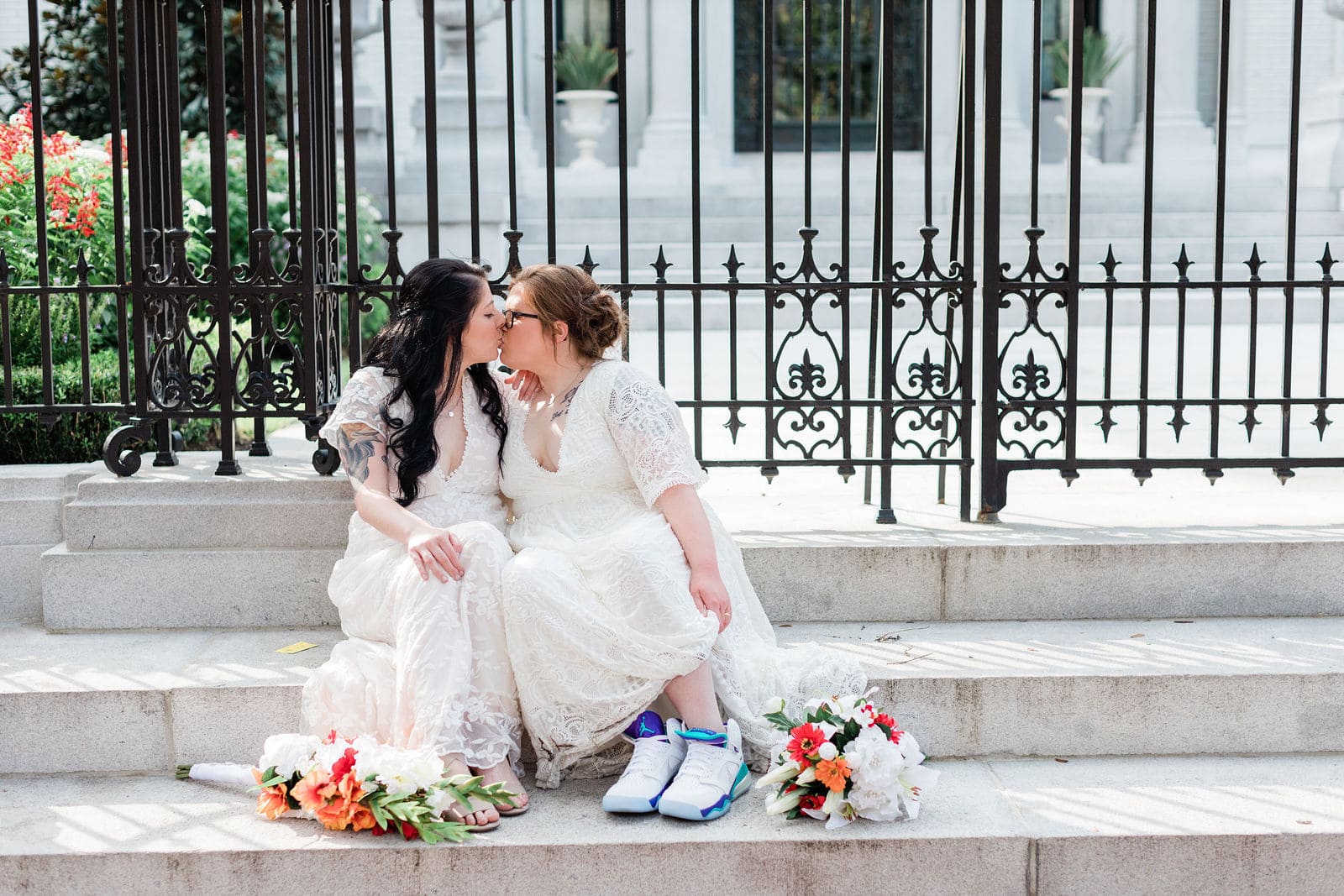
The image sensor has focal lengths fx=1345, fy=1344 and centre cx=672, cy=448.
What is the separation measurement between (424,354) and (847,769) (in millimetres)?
1628

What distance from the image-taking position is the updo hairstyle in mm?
3793

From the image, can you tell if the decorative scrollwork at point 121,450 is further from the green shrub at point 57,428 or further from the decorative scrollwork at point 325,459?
the green shrub at point 57,428

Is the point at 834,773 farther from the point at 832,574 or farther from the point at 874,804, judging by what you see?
the point at 832,574

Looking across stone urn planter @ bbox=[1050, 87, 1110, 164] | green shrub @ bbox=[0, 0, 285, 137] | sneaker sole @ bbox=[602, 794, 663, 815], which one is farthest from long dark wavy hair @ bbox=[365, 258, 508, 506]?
stone urn planter @ bbox=[1050, 87, 1110, 164]

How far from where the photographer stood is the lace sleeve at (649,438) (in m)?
3.65

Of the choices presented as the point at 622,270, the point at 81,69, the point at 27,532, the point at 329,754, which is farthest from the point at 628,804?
the point at 81,69

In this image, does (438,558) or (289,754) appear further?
(438,558)

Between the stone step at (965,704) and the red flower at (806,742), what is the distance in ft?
2.01

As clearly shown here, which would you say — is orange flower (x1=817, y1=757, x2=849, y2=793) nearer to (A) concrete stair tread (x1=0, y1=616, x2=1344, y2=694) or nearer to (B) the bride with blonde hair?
(B) the bride with blonde hair

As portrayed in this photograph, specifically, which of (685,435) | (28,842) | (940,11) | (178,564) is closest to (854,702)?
(685,435)

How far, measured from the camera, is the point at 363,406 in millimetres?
3734

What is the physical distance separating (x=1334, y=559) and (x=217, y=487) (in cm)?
376

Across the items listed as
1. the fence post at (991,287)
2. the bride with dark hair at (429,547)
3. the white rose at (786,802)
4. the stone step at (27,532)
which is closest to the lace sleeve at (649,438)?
the bride with dark hair at (429,547)

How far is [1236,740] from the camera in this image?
3859 millimetres
